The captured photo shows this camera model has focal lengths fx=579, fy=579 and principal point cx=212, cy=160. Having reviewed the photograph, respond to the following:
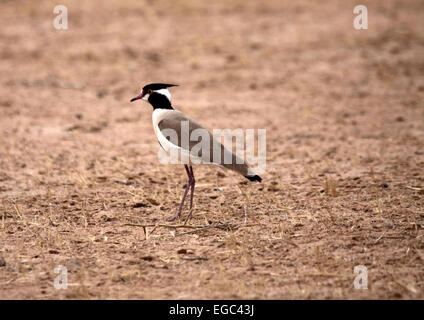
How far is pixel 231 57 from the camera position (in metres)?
11.9

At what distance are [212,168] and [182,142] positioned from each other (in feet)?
5.40

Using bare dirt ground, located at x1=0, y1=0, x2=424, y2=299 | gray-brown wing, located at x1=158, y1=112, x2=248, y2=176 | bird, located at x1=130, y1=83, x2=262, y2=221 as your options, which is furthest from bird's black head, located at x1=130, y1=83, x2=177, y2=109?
bare dirt ground, located at x1=0, y1=0, x2=424, y2=299

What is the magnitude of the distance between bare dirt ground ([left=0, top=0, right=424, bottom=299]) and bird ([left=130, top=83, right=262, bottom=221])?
542mm

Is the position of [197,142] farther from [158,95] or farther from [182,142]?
[158,95]

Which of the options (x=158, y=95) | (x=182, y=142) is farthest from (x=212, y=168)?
(x=182, y=142)

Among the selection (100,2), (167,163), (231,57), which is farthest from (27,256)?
(100,2)

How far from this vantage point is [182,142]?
5668 millimetres

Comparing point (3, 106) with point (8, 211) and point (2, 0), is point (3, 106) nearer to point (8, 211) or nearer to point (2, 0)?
point (8, 211)

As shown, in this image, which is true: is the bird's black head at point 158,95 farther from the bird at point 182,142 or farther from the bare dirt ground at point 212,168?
the bare dirt ground at point 212,168

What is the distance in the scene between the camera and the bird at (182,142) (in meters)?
5.48

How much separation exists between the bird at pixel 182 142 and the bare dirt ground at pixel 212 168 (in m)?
0.54

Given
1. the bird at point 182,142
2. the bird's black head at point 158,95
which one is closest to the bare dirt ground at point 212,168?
the bird at point 182,142

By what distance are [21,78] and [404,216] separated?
26.1ft

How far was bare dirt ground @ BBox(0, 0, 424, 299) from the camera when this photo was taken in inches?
186
